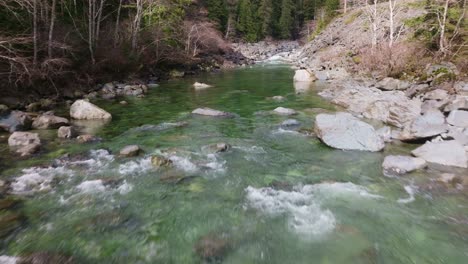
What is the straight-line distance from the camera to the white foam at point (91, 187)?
6.21m

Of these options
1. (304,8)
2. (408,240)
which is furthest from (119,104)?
(304,8)

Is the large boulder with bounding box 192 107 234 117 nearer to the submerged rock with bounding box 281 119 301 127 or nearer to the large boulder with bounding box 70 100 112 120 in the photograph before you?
the submerged rock with bounding box 281 119 301 127

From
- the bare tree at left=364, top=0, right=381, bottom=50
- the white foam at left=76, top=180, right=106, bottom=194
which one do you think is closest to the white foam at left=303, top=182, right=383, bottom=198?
the white foam at left=76, top=180, right=106, bottom=194

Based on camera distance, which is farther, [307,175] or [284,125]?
[284,125]

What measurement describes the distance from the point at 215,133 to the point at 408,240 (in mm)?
6524

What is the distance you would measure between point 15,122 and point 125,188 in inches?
251

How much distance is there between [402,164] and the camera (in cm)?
723

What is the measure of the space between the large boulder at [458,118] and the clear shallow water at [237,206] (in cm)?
233

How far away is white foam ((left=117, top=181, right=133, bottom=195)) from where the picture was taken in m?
6.23

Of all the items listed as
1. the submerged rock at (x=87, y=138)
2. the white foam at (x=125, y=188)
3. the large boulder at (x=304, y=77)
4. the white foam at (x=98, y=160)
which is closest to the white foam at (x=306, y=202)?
the white foam at (x=125, y=188)

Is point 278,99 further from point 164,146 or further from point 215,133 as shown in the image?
point 164,146

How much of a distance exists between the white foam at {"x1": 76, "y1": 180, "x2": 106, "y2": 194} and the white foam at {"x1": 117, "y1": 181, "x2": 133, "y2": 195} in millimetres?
319

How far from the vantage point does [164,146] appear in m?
8.96

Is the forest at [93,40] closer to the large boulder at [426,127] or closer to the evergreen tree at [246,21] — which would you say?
the large boulder at [426,127]
